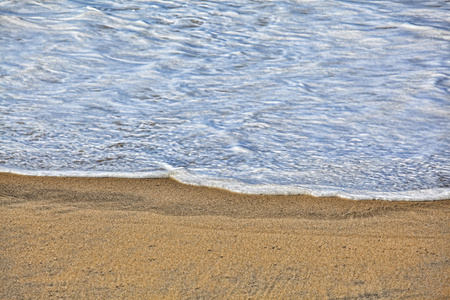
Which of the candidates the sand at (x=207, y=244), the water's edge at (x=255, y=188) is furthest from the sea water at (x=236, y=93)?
the sand at (x=207, y=244)

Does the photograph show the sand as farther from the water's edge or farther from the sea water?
the sea water

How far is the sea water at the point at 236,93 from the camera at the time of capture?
3752 millimetres

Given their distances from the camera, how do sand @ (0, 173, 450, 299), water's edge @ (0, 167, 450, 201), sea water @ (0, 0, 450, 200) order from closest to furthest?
sand @ (0, 173, 450, 299), water's edge @ (0, 167, 450, 201), sea water @ (0, 0, 450, 200)

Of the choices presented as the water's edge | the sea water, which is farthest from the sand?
the sea water

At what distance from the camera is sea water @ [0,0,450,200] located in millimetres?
3752

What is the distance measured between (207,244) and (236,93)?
8.63 feet

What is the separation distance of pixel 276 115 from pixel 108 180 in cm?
170

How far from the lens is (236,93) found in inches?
205

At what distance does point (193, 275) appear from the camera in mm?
2539

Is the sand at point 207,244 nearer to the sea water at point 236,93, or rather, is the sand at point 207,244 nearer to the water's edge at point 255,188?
the water's edge at point 255,188

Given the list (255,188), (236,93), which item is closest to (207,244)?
(255,188)

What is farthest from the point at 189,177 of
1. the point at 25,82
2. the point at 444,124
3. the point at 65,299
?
the point at 25,82

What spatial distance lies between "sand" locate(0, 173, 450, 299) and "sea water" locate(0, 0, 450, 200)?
0.22m

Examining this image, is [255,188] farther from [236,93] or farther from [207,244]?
[236,93]
